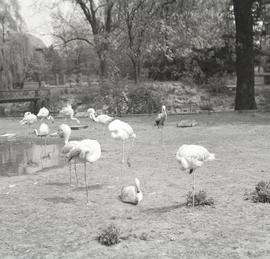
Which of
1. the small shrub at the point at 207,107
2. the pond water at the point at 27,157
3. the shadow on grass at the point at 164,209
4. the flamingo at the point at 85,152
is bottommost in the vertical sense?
the small shrub at the point at 207,107

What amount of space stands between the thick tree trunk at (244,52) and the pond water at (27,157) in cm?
1056

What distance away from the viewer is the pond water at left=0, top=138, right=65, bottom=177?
1088 centimetres

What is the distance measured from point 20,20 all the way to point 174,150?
24417 millimetres

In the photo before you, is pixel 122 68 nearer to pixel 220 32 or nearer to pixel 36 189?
pixel 220 32

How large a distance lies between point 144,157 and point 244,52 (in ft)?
39.3

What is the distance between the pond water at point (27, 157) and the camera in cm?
1088

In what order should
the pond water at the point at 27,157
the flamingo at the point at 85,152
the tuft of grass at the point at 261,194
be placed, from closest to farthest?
the tuft of grass at the point at 261,194
the flamingo at the point at 85,152
the pond water at the point at 27,157

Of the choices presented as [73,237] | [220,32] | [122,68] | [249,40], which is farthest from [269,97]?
[73,237]

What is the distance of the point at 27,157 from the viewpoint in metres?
12.5

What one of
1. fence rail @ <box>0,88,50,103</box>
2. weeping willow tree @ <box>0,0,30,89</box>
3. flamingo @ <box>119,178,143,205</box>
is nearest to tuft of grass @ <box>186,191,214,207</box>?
flamingo @ <box>119,178,143,205</box>

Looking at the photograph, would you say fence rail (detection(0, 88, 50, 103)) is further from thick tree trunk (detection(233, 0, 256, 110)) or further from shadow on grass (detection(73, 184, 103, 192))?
shadow on grass (detection(73, 184, 103, 192))

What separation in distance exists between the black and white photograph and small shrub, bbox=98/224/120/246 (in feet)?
0.04

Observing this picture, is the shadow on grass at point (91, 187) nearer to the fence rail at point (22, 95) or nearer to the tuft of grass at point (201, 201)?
the tuft of grass at point (201, 201)

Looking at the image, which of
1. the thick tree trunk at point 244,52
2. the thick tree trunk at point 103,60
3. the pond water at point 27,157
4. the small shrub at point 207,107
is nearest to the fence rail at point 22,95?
the thick tree trunk at point 103,60
